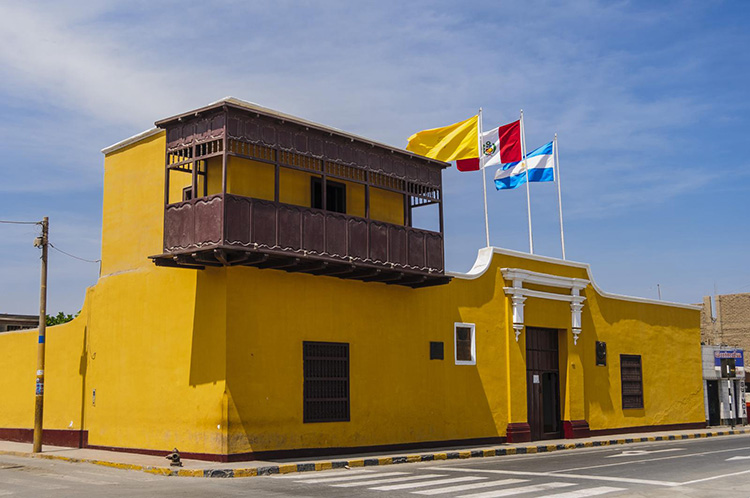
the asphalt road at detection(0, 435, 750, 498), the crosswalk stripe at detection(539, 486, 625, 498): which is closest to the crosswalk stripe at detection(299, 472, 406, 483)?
the asphalt road at detection(0, 435, 750, 498)

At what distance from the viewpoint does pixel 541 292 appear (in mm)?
24609

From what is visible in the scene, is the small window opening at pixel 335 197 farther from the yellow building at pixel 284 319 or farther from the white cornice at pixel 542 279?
the white cornice at pixel 542 279

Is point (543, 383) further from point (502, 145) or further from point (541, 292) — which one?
point (502, 145)

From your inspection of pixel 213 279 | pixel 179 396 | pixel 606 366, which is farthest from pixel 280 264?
pixel 606 366

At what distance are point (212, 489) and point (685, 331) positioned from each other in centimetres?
2384

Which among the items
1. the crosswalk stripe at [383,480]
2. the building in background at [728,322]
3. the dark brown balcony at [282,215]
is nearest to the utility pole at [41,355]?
the dark brown balcony at [282,215]

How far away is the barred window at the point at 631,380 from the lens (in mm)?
27969

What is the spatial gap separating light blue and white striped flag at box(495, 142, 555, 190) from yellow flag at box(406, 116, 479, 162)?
254 cm

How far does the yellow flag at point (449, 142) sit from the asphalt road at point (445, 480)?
10031 millimetres

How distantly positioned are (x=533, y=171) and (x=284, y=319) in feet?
40.4

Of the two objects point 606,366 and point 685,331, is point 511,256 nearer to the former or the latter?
point 606,366

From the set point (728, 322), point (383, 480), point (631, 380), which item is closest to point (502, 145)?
point (631, 380)

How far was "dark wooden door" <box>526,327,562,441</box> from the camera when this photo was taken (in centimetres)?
2423

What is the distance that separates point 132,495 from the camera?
11.9m
